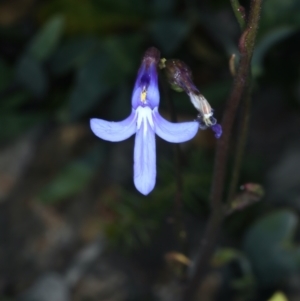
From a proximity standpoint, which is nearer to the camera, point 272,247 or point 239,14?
point 239,14

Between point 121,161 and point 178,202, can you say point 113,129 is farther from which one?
point 121,161

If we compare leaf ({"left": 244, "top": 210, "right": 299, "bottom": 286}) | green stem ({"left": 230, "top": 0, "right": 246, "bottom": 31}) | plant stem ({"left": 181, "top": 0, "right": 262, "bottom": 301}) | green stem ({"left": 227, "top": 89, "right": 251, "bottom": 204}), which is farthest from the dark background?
green stem ({"left": 230, "top": 0, "right": 246, "bottom": 31})

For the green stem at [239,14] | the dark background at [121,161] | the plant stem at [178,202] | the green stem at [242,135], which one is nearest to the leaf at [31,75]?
the dark background at [121,161]

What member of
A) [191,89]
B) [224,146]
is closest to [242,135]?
[224,146]

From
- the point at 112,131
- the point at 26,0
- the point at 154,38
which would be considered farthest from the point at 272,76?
the point at 112,131

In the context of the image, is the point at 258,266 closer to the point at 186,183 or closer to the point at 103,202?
the point at 186,183
